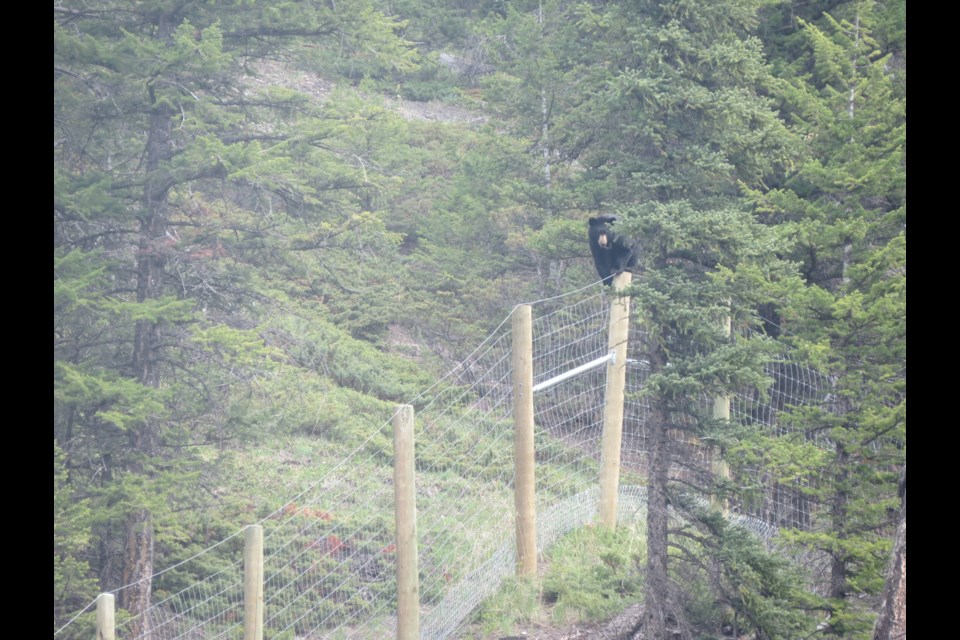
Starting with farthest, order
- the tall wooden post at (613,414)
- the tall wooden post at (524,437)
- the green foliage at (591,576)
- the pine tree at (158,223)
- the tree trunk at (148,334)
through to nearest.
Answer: the tree trunk at (148,334) < the pine tree at (158,223) < the tall wooden post at (613,414) < the tall wooden post at (524,437) < the green foliage at (591,576)

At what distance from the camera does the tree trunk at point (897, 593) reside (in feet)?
13.9

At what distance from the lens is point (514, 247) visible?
12.0 metres

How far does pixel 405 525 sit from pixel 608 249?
11.3 feet

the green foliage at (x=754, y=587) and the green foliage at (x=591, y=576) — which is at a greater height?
the green foliage at (x=754, y=587)

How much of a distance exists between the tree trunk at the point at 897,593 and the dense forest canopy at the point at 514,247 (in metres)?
0.16

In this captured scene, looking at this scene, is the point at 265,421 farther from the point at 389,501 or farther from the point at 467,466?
the point at 467,466

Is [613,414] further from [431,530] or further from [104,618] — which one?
[104,618]

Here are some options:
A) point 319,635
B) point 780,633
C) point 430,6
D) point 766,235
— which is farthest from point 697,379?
point 430,6

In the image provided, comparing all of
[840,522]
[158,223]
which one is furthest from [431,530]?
[158,223]

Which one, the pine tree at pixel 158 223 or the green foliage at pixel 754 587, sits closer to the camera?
the green foliage at pixel 754 587

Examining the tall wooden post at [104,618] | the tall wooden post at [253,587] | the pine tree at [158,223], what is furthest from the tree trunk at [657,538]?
the pine tree at [158,223]

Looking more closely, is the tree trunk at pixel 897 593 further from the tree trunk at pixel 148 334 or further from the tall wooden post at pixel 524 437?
the tree trunk at pixel 148 334

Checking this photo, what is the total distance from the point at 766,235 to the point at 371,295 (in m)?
9.36

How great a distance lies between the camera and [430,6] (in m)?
23.3
